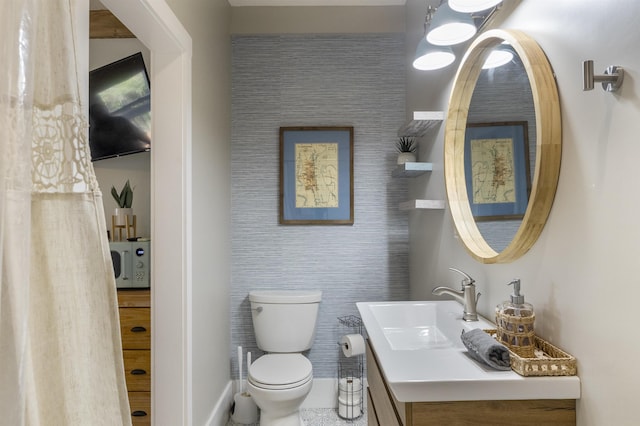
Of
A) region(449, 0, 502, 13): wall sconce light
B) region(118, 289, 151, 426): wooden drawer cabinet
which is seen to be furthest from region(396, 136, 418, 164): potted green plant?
region(118, 289, 151, 426): wooden drawer cabinet

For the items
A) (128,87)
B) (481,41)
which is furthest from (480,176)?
(128,87)

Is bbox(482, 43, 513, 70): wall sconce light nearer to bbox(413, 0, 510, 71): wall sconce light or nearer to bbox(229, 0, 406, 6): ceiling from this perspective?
bbox(413, 0, 510, 71): wall sconce light

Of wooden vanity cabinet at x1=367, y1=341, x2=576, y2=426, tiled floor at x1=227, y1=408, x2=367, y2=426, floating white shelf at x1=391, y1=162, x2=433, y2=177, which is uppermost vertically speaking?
floating white shelf at x1=391, y1=162, x2=433, y2=177

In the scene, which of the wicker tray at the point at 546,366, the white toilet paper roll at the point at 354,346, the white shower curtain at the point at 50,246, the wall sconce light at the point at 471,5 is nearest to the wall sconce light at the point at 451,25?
the wall sconce light at the point at 471,5

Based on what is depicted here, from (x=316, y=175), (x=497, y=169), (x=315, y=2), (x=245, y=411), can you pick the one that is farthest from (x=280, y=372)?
(x=315, y=2)

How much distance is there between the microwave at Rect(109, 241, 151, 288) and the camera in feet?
6.54

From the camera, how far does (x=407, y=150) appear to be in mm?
2354

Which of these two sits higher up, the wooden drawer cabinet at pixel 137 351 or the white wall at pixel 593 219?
the white wall at pixel 593 219

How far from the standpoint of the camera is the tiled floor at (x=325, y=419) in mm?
2338

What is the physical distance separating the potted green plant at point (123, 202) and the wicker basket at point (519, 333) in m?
2.13

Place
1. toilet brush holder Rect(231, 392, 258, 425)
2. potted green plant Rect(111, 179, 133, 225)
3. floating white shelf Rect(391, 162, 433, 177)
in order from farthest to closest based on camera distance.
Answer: toilet brush holder Rect(231, 392, 258, 425)
potted green plant Rect(111, 179, 133, 225)
floating white shelf Rect(391, 162, 433, 177)

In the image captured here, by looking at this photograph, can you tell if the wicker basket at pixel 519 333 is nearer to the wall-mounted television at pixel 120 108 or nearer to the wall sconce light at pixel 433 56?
the wall sconce light at pixel 433 56

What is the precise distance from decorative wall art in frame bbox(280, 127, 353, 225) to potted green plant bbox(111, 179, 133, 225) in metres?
0.98

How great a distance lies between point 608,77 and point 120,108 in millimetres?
2493
